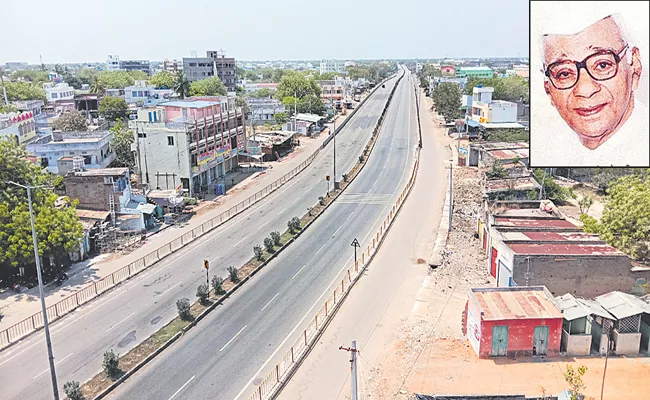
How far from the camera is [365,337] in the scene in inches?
816

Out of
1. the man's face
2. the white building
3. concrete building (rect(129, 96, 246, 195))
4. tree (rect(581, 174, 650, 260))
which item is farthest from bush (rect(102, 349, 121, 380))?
the white building

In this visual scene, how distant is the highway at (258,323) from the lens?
17859 mm

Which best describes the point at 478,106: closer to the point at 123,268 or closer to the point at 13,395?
the point at 123,268

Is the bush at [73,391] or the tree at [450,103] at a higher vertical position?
the tree at [450,103]

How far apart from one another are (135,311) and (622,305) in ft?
64.2

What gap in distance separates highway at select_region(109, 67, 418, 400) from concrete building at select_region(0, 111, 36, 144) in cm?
3281

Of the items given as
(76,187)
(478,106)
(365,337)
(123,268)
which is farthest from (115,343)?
(478,106)

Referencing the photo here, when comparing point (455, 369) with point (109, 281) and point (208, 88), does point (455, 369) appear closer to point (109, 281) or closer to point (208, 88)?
point (109, 281)

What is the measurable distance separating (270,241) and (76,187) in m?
13.9

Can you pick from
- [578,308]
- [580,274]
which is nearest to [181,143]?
[580,274]

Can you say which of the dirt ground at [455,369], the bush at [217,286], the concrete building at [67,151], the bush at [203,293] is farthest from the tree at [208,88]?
the dirt ground at [455,369]

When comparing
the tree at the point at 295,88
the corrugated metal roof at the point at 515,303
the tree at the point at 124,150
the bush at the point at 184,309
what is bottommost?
the bush at the point at 184,309

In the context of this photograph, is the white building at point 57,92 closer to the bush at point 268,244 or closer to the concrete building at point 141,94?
the concrete building at point 141,94

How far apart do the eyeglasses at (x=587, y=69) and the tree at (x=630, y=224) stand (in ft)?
64.8
